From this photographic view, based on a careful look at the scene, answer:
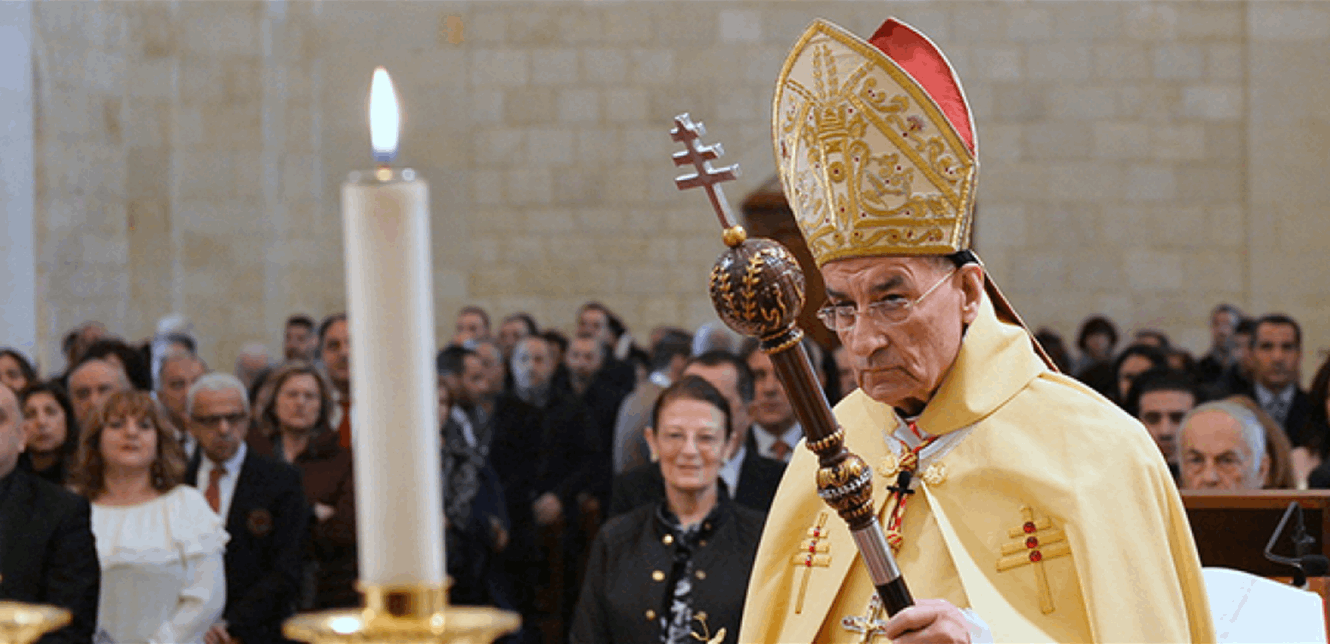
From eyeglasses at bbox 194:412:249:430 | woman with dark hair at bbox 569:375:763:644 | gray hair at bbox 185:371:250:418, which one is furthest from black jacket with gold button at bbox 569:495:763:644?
gray hair at bbox 185:371:250:418

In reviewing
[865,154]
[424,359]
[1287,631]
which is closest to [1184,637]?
[1287,631]

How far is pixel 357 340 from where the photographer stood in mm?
906

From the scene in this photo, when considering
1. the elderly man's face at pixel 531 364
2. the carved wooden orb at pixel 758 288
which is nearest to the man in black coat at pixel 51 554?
the carved wooden orb at pixel 758 288

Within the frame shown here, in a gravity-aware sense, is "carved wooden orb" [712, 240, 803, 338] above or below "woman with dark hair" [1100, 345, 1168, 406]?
above

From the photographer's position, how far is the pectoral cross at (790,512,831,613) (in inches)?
126

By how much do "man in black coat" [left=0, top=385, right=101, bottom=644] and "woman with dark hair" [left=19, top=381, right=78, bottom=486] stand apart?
107 centimetres

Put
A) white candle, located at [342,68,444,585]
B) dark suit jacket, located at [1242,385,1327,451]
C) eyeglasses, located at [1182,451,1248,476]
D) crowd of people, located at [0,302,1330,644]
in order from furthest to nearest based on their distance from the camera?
1. dark suit jacket, located at [1242,385,1327,451]
2. eyeglasses, located at [1182,451,1248,476]
3. crowd of people, located at [0,302,1330,644]
4. white candle, located at [342,68,444,585]

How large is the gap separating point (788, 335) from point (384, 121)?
119 centimetres

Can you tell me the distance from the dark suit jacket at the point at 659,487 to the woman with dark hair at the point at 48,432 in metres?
2.01

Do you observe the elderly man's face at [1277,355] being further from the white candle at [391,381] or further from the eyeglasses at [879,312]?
the white candle at [391,381]

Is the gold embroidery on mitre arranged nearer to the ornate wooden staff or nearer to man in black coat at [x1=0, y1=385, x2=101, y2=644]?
the ornate wooden staff

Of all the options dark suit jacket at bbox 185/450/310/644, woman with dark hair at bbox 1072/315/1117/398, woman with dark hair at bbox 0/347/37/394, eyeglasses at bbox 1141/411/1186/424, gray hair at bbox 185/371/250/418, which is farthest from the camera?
woman with dark hair at bbox 1072/315/1117/398

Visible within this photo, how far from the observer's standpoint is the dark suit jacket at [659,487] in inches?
227

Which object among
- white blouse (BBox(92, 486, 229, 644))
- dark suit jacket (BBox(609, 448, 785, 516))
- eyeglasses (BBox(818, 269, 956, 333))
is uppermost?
eyeglasses (BBox(818, 269, 956, 333))
